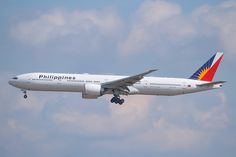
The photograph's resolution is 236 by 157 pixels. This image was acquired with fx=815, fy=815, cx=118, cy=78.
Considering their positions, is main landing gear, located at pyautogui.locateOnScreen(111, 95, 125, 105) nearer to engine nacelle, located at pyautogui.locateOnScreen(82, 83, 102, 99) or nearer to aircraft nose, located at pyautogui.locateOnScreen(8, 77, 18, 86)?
engine nacelle, located at pyautogui.locateOnScreen(82, 83, 102, 99)

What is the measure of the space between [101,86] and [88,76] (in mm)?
1993

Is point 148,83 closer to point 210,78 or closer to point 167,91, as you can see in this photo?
point 167,91

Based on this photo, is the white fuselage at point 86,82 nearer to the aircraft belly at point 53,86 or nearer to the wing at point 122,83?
the aircraft belly at point 53,86

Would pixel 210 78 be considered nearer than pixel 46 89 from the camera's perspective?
No

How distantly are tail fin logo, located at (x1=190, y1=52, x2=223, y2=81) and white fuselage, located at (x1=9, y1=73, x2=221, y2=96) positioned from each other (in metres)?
2.79

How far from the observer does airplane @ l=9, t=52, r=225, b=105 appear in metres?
96.2

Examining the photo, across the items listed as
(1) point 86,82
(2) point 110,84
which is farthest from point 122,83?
(1) point 86,82

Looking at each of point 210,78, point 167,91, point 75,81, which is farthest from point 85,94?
point 210,78

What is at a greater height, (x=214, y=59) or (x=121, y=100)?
(x=214, y=59)

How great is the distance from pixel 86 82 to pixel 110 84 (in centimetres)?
288

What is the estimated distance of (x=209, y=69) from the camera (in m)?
106

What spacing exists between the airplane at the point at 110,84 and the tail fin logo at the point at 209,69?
3.92 ft

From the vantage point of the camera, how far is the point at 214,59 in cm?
10744

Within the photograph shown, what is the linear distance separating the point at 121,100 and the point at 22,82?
12.2m
